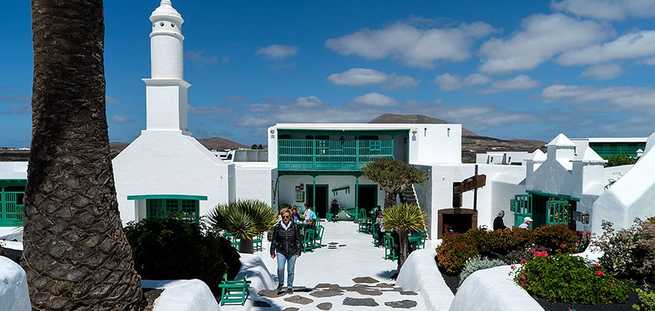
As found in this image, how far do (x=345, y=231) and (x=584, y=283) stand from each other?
1519 centimetres

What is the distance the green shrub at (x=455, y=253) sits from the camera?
28.3 ft

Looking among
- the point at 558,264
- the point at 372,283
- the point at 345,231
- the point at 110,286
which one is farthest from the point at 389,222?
the point at 345,231

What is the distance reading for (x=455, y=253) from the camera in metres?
8.70

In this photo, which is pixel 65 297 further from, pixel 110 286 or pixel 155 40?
pixel 155 40

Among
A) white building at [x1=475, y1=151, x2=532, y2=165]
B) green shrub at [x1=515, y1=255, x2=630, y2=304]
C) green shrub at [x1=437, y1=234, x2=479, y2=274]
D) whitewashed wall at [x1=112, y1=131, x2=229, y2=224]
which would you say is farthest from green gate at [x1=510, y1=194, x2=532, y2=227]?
whitewashed wall at [x1=112, y1=131, x2=229, y2=224]

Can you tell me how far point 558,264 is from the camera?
18.8 feet

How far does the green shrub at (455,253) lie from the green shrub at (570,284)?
2.94m

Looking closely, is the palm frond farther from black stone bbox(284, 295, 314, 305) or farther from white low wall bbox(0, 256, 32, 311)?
white low wall bbox(0, 256, 32, 311)

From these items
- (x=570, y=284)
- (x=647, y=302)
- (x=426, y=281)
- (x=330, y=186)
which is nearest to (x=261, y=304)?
(x=426, y=281)

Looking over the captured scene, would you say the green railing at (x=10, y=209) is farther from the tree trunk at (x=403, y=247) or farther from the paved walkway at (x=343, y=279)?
the tree trunk at (x=403, y=247)

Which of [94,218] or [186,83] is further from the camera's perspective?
[186,83]

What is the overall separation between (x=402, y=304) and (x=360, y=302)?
0.69m

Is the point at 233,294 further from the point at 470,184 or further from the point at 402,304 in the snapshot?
the point at 470,184

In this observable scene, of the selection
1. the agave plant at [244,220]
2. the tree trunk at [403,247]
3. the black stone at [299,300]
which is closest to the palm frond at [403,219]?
the tree trunk at [403,247]
